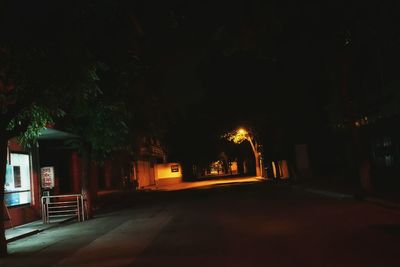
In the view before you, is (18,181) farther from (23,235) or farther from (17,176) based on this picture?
(23,235)

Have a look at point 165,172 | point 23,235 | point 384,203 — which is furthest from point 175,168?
point 384,203

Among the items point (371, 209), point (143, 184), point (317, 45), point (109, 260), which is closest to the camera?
point (109, 260)

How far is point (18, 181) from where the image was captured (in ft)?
76.5

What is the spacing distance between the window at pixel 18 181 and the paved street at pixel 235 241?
378 centimetres

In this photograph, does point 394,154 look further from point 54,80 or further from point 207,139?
point 207,139

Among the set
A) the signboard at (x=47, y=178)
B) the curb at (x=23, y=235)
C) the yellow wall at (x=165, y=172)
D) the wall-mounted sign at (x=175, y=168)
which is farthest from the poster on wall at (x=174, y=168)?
the curb at (x=23, y=235)

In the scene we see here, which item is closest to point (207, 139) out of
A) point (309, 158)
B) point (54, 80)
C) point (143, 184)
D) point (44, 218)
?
point (143, 184)

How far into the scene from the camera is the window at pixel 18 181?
2223 cm

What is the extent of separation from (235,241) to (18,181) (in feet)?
46.4

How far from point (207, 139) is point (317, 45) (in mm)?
58780

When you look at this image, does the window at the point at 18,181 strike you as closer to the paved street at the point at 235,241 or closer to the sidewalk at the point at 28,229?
the sidewalk at the point at 28,229

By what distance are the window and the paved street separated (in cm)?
378

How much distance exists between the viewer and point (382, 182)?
26547 mm

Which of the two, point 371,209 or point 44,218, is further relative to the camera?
point 44,218
